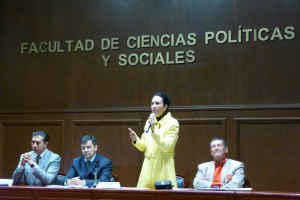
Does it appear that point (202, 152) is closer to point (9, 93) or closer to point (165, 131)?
point (165, 131)

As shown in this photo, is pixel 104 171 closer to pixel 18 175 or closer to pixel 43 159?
pixel 43 159

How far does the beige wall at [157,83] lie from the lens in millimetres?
6422

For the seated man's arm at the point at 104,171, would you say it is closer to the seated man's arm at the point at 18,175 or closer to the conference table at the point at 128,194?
the seated man's arm at the point at 18,175

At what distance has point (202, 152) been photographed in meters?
6.65

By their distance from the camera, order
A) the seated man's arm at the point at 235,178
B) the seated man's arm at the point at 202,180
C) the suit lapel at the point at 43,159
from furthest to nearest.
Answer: the suit lapel at the point at 43,159
the seated man's arm at the point at 202,180
the seated man's arm at the point at 235,178

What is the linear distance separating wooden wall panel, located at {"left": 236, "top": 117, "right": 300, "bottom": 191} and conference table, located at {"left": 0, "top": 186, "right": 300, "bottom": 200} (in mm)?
2350

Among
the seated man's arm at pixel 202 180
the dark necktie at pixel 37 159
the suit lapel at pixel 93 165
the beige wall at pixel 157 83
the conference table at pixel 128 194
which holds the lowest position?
the conference table at pixel 128 194

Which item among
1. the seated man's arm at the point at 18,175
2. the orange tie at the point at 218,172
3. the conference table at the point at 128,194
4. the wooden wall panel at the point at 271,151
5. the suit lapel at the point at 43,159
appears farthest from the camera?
the wooden wall panel at the point at 271,151

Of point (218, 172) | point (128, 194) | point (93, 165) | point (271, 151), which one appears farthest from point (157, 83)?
point (128, 194)

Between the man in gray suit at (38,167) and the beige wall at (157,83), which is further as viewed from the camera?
the beige wall at (157,83)

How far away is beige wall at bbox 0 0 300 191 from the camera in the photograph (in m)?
6.42

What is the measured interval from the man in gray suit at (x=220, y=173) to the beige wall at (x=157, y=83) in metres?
1.33

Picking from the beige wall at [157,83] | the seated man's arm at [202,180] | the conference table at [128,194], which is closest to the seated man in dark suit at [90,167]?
the conference table at [128,194]

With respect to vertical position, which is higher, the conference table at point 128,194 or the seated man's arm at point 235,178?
the seated man's arm at point 235,178
